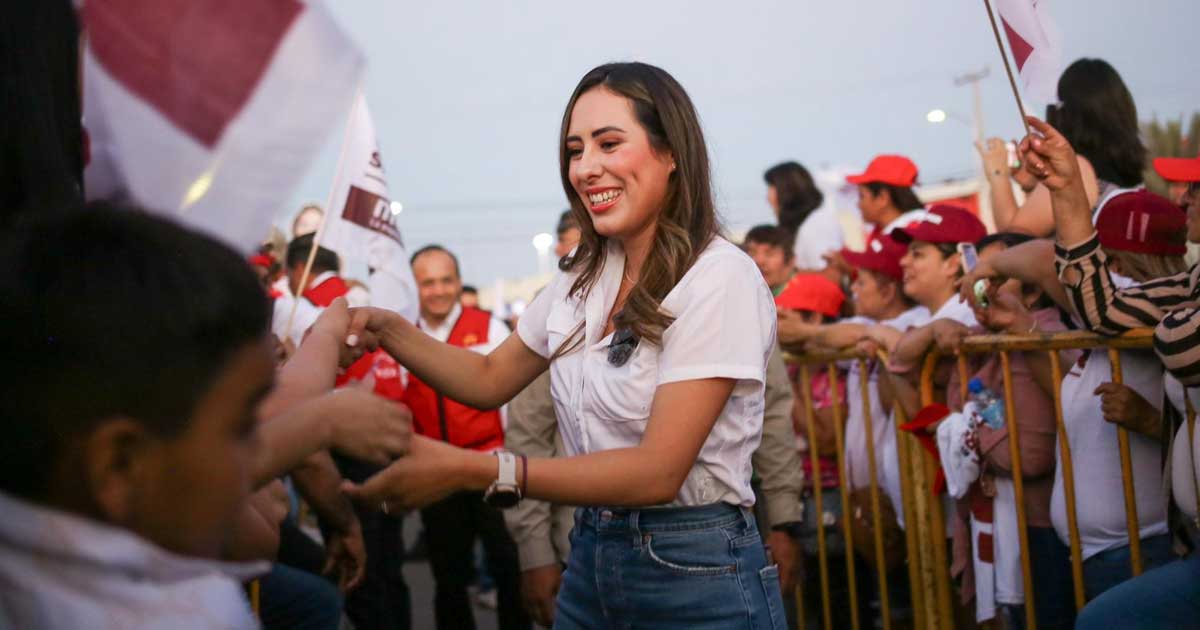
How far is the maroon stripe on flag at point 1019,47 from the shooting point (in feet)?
12.9

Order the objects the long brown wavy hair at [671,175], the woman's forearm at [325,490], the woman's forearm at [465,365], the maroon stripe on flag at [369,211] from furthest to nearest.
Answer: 1. the maroon stripe on flag at [369,211]
2. the woman's forearm at [325,490]
3. the woman's forearm at [465,365]
4. the long brown wavy hair at [671,175]

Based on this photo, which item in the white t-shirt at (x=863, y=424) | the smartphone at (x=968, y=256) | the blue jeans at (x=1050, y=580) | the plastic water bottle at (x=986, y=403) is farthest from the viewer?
the white t-shirt at (x=863, y=424)

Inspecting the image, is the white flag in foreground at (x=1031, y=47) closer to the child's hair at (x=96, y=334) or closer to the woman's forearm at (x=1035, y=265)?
the woman's forearm at (x=1035, y=265)

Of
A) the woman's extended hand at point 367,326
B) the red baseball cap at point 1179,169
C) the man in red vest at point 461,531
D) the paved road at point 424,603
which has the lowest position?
the paved road at point 424,603

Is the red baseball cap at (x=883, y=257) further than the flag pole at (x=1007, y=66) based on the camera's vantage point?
Yes

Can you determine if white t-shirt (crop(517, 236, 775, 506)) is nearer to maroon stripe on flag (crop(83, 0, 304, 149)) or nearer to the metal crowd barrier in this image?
maroon stripe on flag (crop(83, 0, 304, 149))

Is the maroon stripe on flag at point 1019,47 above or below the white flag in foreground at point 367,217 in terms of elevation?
above

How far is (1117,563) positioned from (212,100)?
11.5 feet

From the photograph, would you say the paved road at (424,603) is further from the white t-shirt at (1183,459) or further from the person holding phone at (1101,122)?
the white t-shirt at (1183,459)

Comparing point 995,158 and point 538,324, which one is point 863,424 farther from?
point 538,324

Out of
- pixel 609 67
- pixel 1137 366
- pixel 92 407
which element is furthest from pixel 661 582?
pixel 1137 366

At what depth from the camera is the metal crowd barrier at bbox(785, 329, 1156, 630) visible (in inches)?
167

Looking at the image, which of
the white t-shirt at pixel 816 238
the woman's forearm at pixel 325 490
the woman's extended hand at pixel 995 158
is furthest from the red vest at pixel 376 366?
the woman's extended hand at pixel 995 158

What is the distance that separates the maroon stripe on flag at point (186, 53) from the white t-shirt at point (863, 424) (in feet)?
13.7
